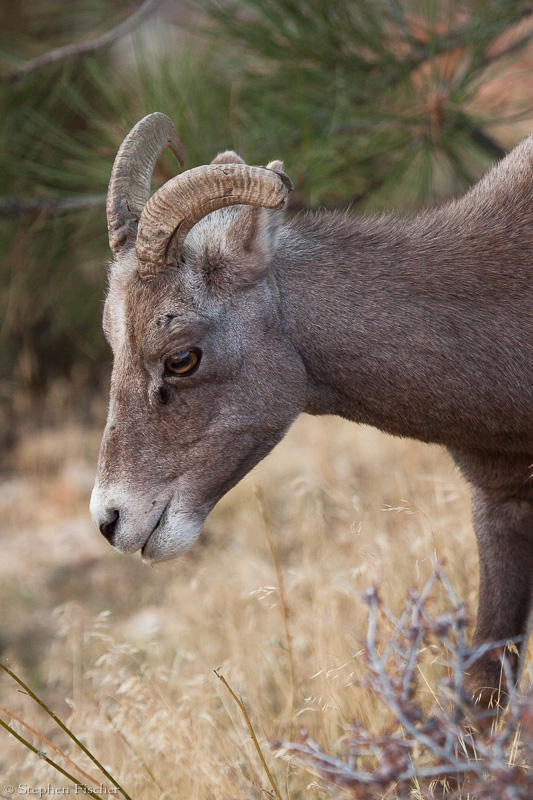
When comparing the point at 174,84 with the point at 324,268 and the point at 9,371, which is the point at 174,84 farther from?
the point at 9,371

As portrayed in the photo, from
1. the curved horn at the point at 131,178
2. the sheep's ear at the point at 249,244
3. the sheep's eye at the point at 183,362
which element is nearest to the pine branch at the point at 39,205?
the curved horn at the point at 131,178

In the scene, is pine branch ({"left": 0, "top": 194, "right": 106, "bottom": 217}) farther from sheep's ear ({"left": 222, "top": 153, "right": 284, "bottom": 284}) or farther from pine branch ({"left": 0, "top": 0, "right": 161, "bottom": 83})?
sheep's ear ({"left": 222, "top": 153, "right": 284, "bottom": 284})

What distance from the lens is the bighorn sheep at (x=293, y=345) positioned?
8.70 feet

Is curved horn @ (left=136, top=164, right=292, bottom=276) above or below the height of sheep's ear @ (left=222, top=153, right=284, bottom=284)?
above

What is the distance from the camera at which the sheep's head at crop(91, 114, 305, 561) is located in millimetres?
2719

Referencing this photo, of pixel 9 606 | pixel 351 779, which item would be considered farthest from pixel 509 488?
pixel 9 606

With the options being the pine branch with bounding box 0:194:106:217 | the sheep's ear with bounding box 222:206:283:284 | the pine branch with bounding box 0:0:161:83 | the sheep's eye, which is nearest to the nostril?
the sheep's eye

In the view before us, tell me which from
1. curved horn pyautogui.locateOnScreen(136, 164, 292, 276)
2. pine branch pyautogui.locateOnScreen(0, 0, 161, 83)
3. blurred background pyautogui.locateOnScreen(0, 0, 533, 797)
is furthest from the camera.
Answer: pine branch pyautogui.locateOnScreen(0, 0, 161, 83)

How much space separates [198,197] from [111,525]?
103 cm

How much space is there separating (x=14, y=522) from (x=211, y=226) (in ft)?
16.8

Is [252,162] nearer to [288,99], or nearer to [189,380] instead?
[288,99]

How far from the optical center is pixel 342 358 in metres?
2.75

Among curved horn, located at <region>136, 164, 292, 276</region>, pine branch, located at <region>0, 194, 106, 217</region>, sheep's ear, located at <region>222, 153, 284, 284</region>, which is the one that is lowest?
pine branch, located at <region>0, 194, 106, 217</region>

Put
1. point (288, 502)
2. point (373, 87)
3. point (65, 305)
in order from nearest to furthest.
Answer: point (373, 87)
point (288, 502)
point (65, 305)
